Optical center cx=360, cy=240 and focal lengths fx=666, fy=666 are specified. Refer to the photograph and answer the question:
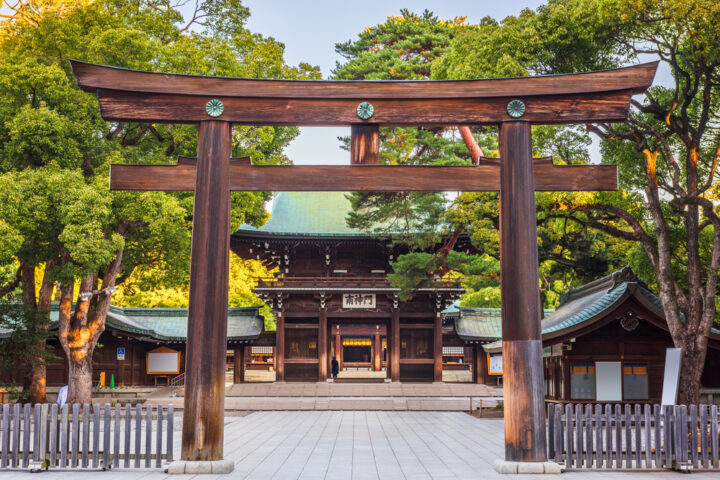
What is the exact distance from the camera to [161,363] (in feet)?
98.5

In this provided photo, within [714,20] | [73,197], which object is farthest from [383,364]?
[714,20]

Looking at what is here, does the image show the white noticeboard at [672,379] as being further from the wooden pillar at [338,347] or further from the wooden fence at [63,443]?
the wooden pillar at [338,347]

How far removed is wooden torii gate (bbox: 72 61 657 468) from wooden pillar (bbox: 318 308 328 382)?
2009 centimetres

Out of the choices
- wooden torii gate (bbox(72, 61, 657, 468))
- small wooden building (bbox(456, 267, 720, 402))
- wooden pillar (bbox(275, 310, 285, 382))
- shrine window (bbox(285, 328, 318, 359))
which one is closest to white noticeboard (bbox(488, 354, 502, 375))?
shrine window (bbox(285, 328, 318, 359))

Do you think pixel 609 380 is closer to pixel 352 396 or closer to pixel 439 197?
pixel 439 197

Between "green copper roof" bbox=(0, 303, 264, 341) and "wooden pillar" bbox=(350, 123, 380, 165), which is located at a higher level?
"wooden pillar" bbox=(350, 123, 380, 165)

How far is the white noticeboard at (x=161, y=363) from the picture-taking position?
29.9 meters

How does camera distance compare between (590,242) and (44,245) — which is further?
(590,242)

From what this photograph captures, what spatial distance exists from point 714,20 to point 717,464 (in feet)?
26.5

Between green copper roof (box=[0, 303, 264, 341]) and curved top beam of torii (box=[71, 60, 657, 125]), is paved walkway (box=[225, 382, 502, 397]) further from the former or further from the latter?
curved top beam of torii (box=[71, 60, 657, 125])

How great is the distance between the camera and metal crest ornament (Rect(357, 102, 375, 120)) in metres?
10.1

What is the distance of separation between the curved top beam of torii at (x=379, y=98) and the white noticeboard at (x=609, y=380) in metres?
10.5

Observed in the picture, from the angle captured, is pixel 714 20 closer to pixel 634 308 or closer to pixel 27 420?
A: pixel 634 308

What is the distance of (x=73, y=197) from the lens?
17.8 metres
